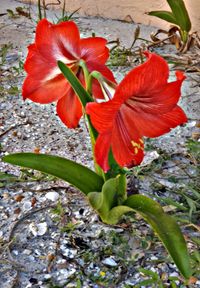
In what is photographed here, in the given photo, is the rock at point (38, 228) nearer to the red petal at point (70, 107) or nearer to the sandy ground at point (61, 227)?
the sandy ground at point (61, 227)

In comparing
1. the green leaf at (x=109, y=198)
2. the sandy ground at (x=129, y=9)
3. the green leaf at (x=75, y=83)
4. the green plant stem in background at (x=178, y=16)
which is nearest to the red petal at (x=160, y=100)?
the green leaf at (x=75, y=83)

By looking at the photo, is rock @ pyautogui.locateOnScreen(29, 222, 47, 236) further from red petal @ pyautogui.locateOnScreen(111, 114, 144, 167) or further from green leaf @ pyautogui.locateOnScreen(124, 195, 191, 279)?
red petal @ pyautogui.locateOnScreen(111, 114, 144, 167)

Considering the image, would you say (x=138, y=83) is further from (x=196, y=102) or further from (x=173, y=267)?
(x=196, y=102)

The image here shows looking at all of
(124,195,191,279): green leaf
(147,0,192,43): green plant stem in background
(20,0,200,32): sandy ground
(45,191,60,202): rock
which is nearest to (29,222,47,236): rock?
(45,191,60,202): rock

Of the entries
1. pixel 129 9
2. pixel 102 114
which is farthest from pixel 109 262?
pixel 129 9

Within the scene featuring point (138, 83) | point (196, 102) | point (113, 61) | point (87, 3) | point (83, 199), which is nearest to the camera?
point (138, 83)

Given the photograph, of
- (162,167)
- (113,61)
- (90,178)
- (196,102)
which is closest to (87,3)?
(113,61)

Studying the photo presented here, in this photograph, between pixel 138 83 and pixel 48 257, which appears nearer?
pixel 138 83

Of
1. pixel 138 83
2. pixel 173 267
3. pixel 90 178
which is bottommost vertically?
pixel 173 267

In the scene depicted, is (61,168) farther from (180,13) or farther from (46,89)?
(180,13)
